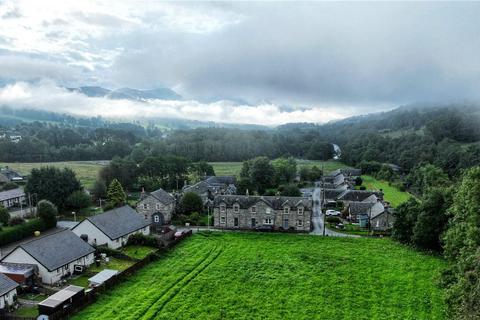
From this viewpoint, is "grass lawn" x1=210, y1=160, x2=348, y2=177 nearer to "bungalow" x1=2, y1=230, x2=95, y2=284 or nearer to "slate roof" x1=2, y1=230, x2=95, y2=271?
"slate roof" x1=2, y1=230, x2=95, y2=271

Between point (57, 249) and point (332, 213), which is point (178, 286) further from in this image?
point (332, 213)

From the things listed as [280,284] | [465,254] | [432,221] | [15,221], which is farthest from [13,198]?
[465,254]

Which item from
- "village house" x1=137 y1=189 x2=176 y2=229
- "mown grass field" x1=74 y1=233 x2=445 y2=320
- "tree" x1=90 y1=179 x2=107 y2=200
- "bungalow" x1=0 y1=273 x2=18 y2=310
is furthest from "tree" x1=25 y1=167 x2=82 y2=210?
"bungalow" x1=0 y1=273 x2=18 y2=310

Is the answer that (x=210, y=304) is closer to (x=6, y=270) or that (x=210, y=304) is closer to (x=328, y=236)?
(x=6, y=270)

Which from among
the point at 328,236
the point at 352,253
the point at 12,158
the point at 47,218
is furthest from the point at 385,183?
the point at 12,158

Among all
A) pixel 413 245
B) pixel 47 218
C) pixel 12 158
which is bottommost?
pixel 413 245
